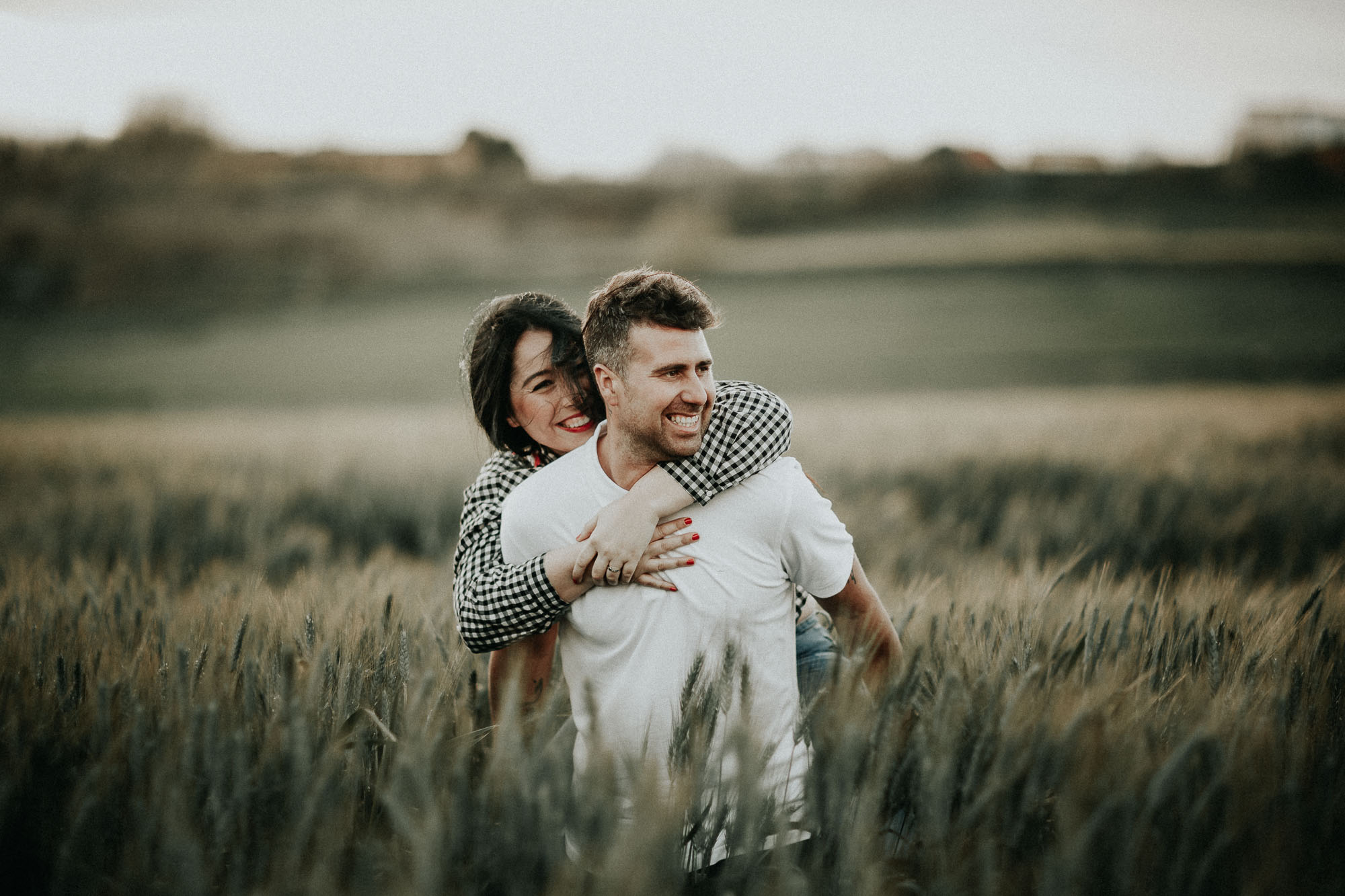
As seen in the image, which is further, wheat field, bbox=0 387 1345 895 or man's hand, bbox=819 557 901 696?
man's hand, bbox=819 557 901 696

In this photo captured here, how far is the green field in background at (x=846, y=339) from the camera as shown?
18469 millimetres

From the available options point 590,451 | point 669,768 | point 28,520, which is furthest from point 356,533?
point 669,768

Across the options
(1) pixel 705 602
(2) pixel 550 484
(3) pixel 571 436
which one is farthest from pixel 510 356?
(1) pixel 705 602

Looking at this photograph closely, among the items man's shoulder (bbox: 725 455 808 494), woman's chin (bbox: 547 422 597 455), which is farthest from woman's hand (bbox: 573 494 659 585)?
woman's chin (bbox: 547 422 597 455)

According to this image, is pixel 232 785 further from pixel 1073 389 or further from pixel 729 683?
pixel 1073 389

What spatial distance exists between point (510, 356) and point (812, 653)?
1167mm

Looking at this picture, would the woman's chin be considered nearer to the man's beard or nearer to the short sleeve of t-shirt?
the man's beard

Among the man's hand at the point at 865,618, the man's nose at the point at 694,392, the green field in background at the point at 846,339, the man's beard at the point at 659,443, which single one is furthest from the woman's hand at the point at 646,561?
the green field in background at the point at 846,339

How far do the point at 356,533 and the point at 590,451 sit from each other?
347cm

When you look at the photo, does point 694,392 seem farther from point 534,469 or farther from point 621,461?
point 534,469

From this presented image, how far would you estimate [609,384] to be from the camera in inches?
66.4

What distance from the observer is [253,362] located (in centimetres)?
2281

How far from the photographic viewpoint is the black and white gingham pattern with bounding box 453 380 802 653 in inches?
64.0

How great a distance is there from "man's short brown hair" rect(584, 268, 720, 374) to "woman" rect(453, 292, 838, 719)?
0.74 feet
